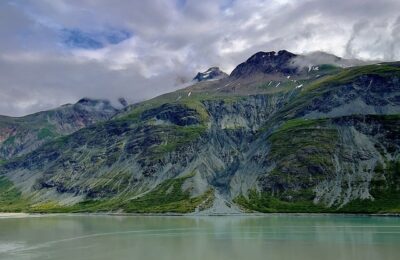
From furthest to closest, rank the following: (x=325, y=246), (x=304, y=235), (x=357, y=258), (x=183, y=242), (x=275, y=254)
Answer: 1. (x=304, y=235)
2. (x=183, y=242)
3. (x=325, y=246)
4. (x=275, y=254)
5. (x=357, y=258)

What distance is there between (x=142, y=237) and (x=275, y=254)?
4661 centimetres

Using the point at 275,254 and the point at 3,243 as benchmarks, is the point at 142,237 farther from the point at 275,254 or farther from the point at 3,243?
the point at 275,254

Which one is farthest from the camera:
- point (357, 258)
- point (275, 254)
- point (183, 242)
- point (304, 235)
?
point (304, 235)

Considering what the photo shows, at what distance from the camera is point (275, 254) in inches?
3061

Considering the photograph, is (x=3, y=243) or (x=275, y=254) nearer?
(x=275, y=254)

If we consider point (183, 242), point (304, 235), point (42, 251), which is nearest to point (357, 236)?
point (304, 235)

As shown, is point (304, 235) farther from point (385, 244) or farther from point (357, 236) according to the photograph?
point (385, 244)

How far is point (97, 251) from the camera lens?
8712cm

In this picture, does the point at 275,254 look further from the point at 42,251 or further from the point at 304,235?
the point at 42,251

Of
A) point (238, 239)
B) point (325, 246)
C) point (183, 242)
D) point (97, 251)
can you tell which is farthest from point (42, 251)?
point (325, 246)

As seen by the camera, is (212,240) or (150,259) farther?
(212,240)

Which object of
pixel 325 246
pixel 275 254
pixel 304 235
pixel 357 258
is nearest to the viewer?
pixel 357 258

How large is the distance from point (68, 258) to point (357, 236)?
219 ft

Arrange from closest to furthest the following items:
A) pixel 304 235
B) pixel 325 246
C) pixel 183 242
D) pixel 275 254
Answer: pixel 275 254
pixel 325 246
pixel 183 242
pixel 304 235
